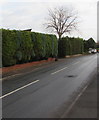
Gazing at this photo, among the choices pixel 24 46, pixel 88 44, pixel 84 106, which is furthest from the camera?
pixel 88 44

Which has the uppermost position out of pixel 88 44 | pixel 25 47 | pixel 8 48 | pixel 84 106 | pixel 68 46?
pixel 88 44

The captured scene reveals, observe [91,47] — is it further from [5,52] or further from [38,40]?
[5,52]

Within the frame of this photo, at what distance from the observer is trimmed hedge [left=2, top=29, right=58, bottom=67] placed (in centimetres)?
1773

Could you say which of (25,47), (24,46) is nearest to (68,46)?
(25,47)

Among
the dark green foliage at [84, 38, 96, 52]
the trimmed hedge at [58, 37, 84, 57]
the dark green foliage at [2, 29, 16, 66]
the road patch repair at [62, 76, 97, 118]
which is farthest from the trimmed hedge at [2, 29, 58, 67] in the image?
the dark green foliage at [84, 38, 96, 52]

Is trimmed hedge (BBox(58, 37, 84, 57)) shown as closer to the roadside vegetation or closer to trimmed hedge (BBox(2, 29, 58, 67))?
the roadside vegetation

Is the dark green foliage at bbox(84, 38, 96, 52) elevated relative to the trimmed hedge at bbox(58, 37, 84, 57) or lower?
elevated

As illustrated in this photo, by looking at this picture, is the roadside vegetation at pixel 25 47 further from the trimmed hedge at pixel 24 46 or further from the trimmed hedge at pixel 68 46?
the trimmed hedge at pixel 68 46

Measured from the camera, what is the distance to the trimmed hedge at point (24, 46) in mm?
17734

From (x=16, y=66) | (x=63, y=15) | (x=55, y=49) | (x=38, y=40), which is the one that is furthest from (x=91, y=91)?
(x=63, y=15)

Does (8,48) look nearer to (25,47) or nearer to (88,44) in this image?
(25,47)

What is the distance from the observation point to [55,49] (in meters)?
30.5

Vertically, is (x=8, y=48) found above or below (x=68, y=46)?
below

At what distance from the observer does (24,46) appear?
2072cm
